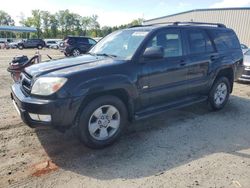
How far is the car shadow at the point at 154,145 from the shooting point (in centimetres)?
386

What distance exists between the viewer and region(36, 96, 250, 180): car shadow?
3855mm

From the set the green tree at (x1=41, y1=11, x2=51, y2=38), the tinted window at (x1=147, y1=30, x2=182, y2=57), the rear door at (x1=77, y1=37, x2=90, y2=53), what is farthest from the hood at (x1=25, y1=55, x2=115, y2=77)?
the green tree at (x1=41, y1=11, x2=51, y2=38)

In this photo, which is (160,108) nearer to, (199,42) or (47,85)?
(199,42)

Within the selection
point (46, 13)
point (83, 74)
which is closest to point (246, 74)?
point (83, 74)

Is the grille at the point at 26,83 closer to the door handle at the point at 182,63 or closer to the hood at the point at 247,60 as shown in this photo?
the door handle at the point at 182,63

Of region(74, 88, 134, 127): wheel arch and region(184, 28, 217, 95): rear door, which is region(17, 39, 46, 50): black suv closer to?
region(184, 28, 217, 95): rear door

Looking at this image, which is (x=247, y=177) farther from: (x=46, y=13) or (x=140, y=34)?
(x=46, y=13)

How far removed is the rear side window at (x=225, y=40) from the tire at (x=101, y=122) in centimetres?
321

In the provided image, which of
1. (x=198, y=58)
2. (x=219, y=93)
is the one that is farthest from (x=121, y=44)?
(x=219, y=93)

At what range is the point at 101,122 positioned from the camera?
430 centimetres

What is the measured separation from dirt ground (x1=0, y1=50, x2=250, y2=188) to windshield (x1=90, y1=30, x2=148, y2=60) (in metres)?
1.44

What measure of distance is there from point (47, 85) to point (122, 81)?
3.74ft

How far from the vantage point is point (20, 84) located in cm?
466

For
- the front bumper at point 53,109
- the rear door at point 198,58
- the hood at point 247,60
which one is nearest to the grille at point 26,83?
the front bumper at point 53,109
